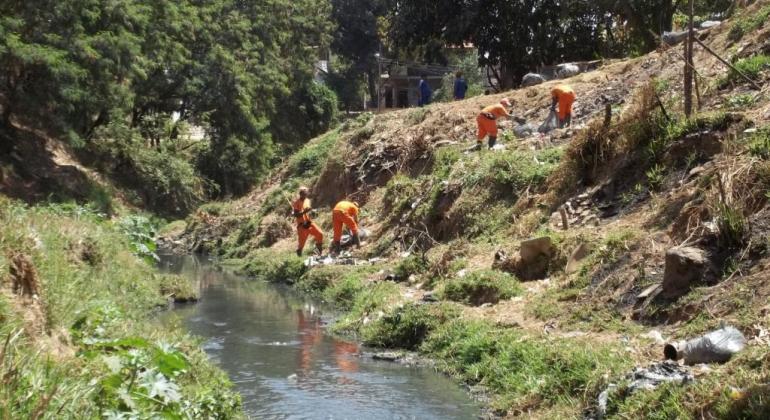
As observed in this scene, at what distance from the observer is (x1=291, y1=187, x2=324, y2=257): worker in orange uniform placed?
21.2 metres

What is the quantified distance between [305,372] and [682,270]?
476 cm

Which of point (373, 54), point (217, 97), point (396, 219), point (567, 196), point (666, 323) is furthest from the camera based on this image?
point (373, 54)

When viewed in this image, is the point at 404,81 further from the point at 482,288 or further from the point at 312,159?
the point at 482,288

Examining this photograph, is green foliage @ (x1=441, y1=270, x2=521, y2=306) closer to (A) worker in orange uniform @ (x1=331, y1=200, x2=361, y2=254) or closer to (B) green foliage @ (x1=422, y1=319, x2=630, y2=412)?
(B) green foliage @ (x1=422, y1=319, x2=630, y2=412)

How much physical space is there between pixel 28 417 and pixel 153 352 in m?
2.39

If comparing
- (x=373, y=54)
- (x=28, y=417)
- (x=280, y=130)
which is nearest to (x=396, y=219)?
(x=28, y=417)

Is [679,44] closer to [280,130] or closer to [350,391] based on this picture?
[350,391]

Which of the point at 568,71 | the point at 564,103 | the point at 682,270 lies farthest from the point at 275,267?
the point at 682,270

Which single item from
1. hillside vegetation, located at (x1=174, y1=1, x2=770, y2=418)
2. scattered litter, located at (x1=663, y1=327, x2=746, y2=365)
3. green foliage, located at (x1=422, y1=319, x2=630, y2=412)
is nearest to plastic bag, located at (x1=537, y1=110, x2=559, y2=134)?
hillside vegetation, located at (x1=174, y1=1, x2=770, y2=418)

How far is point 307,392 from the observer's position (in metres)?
11.1

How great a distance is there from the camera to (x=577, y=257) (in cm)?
1367

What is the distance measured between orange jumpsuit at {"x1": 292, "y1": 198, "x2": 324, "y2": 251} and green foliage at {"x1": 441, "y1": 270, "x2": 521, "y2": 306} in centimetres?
693

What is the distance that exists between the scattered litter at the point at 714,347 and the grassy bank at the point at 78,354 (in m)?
4.19

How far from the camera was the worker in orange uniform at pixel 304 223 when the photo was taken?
21172 millimetres
